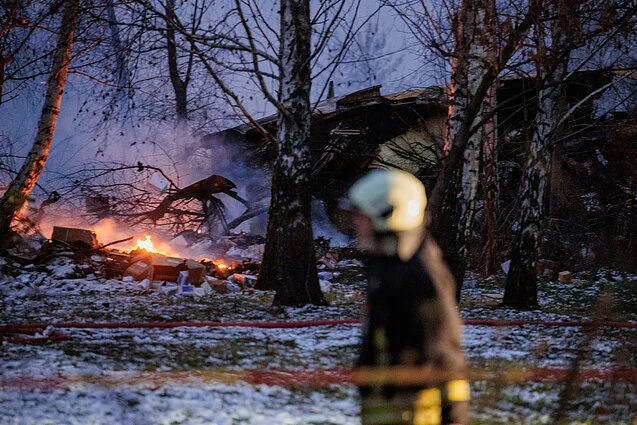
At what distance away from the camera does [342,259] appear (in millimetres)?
19281

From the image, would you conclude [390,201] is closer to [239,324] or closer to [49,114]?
[239,324]

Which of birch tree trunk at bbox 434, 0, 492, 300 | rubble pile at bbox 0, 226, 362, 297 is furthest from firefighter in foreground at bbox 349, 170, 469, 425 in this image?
rubble pile at bbox 0, 226, 362, 297

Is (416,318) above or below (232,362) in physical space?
above

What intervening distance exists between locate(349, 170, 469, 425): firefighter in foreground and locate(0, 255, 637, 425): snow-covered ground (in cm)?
49

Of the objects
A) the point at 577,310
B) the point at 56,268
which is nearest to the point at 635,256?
the point at 577,310

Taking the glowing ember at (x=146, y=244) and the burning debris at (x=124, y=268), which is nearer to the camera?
the burning debris at (x=124, y=268)

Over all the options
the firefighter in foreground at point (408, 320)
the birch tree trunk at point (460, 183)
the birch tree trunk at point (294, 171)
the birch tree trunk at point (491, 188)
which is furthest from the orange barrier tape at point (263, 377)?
the birch tree trunk at point (491, 188)

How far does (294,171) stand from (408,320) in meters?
7.79

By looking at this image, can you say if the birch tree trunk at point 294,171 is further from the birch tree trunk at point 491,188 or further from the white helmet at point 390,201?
the white helmet at point 390,201

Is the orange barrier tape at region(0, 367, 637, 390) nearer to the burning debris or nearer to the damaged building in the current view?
the burning debris

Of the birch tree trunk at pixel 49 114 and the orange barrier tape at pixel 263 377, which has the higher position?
the birch tree trunk at pixel 49 114

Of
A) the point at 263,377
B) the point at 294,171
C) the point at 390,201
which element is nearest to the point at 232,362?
the point at 263,377

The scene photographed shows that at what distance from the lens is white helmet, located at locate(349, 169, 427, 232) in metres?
2.87

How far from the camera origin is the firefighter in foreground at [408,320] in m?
2.87
